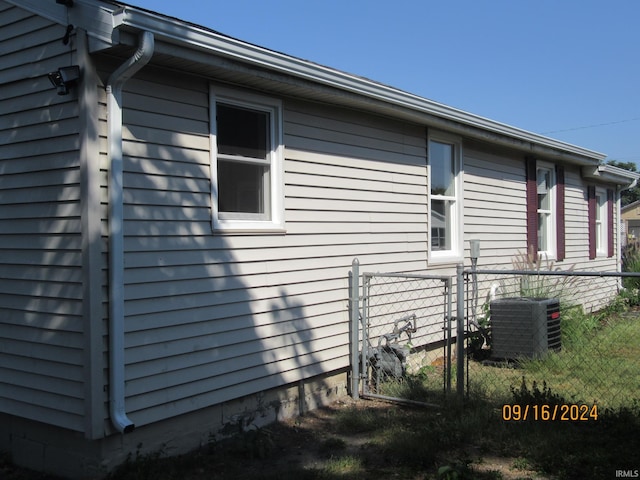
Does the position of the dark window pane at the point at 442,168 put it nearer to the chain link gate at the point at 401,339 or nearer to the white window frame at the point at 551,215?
the chain link gate at the point at 401,339

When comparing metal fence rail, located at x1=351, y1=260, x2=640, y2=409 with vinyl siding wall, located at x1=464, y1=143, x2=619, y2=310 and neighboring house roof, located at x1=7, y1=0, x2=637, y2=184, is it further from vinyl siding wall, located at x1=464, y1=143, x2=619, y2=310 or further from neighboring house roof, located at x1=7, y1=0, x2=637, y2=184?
neighboring house roof, located at x1=7, y1=0, x2=637, y2=184

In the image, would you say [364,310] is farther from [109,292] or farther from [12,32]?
[12,32]

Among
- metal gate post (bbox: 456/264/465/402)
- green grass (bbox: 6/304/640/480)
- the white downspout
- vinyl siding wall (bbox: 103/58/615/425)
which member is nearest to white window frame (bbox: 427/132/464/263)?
vinyl siding wall (bbox: 103/58/615/425)

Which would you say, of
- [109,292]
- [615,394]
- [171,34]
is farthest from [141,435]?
[615,394]

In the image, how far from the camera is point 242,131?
5.33 m

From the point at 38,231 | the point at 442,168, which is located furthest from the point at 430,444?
the point at 442,168

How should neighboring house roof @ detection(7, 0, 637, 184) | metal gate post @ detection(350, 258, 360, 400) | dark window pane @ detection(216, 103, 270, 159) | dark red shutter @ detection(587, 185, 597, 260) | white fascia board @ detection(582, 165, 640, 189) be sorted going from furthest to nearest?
dark red shutter @ detection(587, 185, 597, 260) < white fascia board @ detection(582, 165, 640, 189) < metal gate post @ detection(350, 258, 360, 400) < dark window pane @ detection(216, 103, 270, 159) < neighboring house roof @ detection(7, 0, 637, 184)

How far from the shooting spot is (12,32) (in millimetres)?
4711

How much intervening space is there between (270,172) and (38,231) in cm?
206

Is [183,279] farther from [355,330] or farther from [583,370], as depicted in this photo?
[583,370]

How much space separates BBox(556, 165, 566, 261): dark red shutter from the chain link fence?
1.88m

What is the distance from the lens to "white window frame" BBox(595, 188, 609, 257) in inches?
543

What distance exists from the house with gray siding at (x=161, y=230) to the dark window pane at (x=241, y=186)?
0.02 m

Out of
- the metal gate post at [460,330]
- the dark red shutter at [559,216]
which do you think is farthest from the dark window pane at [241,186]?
the dark red shutter at [559,216]
